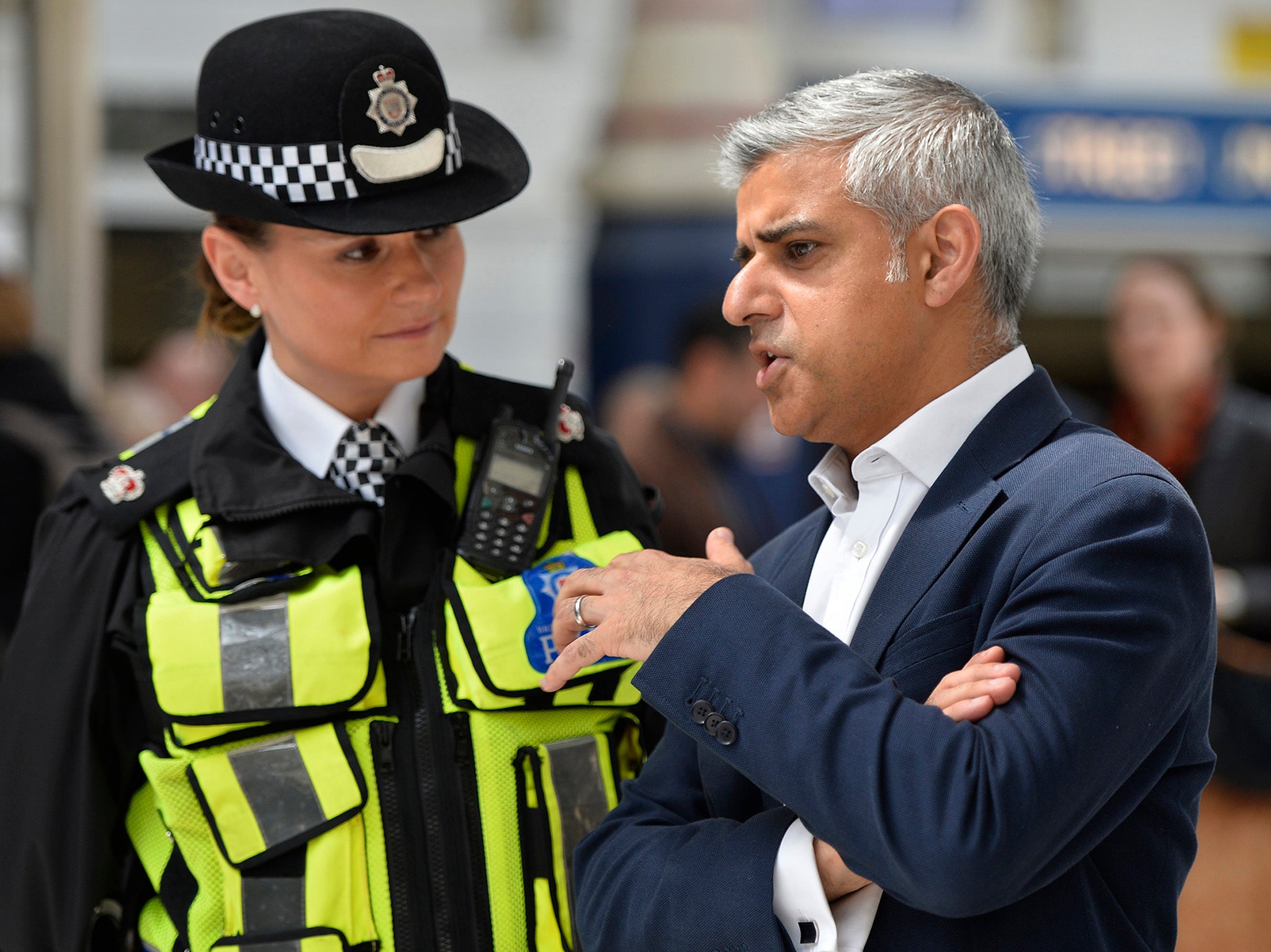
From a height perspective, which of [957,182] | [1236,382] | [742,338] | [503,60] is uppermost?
[503,60]

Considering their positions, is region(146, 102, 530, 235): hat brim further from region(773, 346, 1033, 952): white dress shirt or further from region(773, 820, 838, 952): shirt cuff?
region(773, 820, 838, 952): shirt cuff

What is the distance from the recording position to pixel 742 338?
5309 mm

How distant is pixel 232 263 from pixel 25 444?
4.30 feet

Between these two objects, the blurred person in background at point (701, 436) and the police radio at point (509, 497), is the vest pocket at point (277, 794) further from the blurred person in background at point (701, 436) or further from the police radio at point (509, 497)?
the blurred person in background at point (701, 436)

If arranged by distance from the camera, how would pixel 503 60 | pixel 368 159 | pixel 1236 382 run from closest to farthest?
pixel 368 159 < pixel 503 60 < pixel 1236 382

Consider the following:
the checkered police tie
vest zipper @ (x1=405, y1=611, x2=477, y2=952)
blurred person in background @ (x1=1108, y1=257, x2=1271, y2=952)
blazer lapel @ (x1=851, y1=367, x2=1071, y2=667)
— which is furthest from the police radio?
blurred person in background @ (x1=1108, y1=257, x2=1271, y2=952)

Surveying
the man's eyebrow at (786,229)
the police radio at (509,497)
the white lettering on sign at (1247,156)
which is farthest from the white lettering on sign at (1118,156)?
the man's eyebrow at (786,229)

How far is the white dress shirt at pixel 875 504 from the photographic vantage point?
1.52 meters

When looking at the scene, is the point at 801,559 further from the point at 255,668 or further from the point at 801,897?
the point at 255,668

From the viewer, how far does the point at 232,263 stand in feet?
6.79

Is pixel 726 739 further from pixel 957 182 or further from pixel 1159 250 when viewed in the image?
pixel 1159 250

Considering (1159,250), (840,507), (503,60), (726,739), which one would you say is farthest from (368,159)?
(1159,250)

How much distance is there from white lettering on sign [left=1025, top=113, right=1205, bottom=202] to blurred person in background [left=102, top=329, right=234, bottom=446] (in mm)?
5121

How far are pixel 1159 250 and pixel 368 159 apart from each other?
8.45 metres
